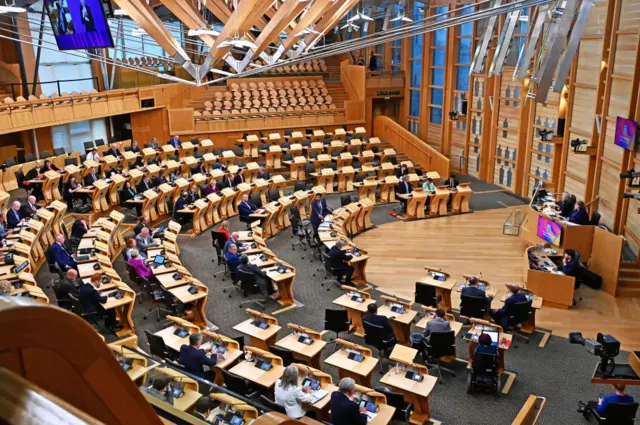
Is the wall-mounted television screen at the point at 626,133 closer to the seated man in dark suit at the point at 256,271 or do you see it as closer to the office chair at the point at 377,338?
the office chair at the point at 377,338

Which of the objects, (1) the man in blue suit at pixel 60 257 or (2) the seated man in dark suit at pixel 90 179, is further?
(2) the seated man in dark suit at pixel 90 179

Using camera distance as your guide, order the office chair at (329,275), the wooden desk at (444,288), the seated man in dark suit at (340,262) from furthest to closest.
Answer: the office chair at (329,275) → the seated man in dark suit at (340,262) → the wooden desk at (444,288)

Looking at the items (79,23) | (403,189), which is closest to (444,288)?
(403,189)

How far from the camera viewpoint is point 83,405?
97 centimetres

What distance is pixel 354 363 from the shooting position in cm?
825

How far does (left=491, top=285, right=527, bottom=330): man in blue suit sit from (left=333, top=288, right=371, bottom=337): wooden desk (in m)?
2.27

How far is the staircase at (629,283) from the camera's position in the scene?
12156 mm

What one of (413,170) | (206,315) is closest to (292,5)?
(206,315)

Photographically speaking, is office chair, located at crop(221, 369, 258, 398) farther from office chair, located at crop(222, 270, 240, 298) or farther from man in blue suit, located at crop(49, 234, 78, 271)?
man in blue suit, located at crop(49, 234, 78, 271)

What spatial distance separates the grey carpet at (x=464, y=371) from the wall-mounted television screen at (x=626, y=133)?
187 inches

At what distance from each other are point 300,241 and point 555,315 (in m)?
6.40

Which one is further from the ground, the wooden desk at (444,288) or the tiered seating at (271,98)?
the tiered seating at (271,98)

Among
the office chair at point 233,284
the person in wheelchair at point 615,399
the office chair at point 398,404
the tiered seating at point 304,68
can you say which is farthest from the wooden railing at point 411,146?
the office chair at point 398,404

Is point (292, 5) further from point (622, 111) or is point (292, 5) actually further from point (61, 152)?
point (61, 152)
